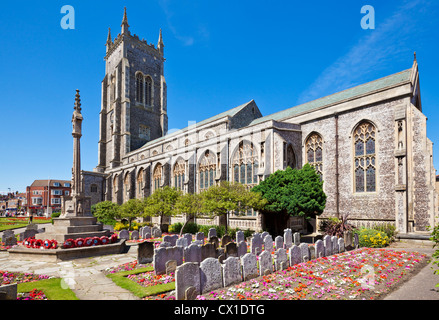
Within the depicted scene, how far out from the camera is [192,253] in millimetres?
10742

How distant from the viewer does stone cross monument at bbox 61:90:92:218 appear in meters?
14.4

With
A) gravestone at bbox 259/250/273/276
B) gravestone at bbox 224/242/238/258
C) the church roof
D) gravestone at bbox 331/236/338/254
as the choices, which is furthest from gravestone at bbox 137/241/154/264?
the church roof

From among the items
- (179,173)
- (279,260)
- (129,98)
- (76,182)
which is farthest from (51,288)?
(129,98)

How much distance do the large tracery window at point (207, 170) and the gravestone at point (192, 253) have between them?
1801 centimetres

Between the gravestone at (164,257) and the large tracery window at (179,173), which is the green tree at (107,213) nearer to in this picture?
the large tracery window at (179,173)

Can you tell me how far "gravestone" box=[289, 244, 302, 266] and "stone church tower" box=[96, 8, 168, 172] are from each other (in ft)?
150

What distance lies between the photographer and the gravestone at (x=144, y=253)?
11.0 meters

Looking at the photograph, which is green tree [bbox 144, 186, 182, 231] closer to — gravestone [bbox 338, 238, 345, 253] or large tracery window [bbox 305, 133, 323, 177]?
large tracery window [bbox 305, 133, 323, 177]

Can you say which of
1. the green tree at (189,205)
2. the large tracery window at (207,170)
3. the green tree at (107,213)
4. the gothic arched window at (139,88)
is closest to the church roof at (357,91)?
the large tracery window at (207,170)

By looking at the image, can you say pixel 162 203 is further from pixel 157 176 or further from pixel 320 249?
pixel 157 176

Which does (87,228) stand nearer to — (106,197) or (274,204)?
(274,204)
